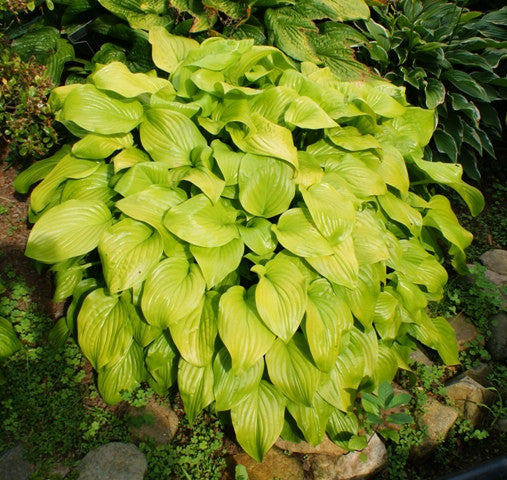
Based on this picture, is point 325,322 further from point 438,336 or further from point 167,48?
point 167,48

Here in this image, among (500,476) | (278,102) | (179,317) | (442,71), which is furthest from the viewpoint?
(442,71)

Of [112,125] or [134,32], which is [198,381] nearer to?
[112,125]

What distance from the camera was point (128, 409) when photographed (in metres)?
2.36

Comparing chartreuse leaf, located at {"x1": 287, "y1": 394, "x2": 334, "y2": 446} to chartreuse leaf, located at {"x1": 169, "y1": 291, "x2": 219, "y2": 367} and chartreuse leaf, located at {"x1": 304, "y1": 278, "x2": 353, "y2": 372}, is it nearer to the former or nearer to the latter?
chartreuse leaf, located at {"x1": 304, "y1": 278, "x2": 353, "y2": 372}

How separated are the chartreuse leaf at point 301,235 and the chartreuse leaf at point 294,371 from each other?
16.9 inches

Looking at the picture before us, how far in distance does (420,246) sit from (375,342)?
2.49 ft

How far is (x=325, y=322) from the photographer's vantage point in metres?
2.15

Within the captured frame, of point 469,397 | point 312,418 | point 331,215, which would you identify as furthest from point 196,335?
point 469,397

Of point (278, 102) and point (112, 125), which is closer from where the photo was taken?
point (112, 125)

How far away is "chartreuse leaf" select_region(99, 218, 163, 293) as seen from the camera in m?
2.06

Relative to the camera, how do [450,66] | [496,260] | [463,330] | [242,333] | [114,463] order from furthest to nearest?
[450,66]
[496,260]
[463,330]
[114,463]
[242,333]

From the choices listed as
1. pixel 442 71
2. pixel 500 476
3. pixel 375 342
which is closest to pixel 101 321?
pixel 375 342

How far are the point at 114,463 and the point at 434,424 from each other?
163 cm

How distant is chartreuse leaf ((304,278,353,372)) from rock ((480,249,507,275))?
5.84 ft
